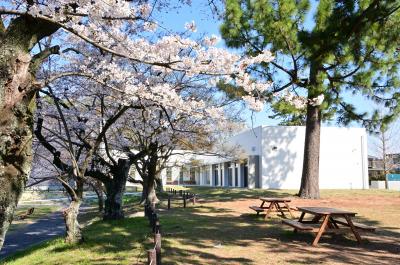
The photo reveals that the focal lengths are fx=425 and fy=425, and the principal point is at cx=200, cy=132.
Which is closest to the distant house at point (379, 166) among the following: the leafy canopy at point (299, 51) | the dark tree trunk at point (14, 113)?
the leafy canopy at point (299, 51)

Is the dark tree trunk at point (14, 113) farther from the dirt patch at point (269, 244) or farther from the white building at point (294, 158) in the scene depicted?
the white building at point (294, 158)

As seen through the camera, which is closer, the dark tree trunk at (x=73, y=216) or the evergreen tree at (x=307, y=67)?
the dark tree trunk at (x=73, y=216)

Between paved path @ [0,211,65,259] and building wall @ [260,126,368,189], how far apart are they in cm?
1630

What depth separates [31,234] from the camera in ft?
59.3

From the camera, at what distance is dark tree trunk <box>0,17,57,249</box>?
4305 millimetres

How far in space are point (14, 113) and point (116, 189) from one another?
32.5 ft

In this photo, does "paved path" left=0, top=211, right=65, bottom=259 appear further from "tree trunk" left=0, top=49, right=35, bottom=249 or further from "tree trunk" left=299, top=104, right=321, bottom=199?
"tree trunk" left=299, top=104, right=321, bottom=199

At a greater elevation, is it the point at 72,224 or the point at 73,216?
the point at 73,216

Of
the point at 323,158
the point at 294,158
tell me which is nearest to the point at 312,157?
the point at 294,158

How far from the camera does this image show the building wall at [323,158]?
3225 centimetres

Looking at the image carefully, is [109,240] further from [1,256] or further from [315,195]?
[315,195]

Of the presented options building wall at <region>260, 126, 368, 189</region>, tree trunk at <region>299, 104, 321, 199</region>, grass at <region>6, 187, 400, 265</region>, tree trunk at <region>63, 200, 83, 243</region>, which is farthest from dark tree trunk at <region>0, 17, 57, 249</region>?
building wall at <region>260, 126, 368, 189</region>

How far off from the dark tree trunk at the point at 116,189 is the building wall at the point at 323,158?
19173 mm

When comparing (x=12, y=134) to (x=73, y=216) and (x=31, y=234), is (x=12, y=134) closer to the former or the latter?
(x=73, y=216)
